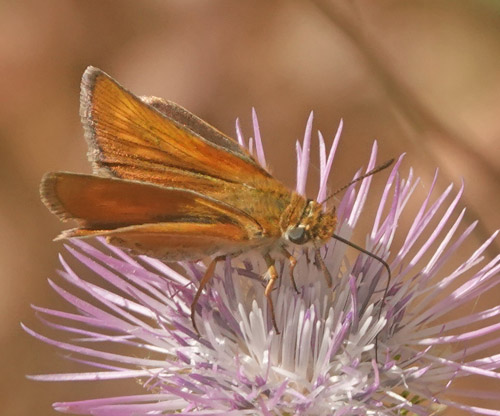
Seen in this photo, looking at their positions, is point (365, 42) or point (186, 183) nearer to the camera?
point (186, 183)

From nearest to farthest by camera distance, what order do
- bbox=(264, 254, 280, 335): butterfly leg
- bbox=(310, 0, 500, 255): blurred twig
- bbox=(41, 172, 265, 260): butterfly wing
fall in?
bbox=(41, 172, 265, 260): butterfly wing, bbox=(264, 254, 280, 335): butterfly leg, bbox=(310, 0, 500, 255): blurred twig

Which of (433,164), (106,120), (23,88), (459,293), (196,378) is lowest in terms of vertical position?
(196,378)

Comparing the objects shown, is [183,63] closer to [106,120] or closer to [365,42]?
[365,42]

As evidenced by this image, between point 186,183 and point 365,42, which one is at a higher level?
point 365,42

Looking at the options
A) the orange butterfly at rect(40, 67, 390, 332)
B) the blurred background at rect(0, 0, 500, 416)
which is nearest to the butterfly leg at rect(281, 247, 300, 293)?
the orange butterfly at rect(40, 67, 390, 332)

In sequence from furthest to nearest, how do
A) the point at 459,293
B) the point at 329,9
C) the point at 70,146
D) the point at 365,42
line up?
the point at 70,146, the point at 365,42, the point at 329,9, the point at 459,293

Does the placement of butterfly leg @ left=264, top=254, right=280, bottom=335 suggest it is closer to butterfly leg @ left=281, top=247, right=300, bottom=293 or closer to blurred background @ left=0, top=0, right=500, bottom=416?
butterfly leg @ left=281, top=247, right=300, bottom=293

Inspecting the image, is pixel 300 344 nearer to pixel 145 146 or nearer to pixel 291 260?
pixel 291 260

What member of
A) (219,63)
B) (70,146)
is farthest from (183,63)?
(70,146)

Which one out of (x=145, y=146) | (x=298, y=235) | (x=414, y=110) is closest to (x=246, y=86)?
(x=414, y=110)
